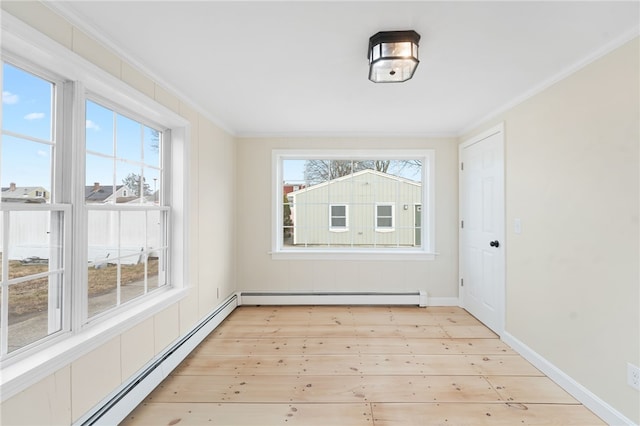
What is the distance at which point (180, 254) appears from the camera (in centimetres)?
Result: 264

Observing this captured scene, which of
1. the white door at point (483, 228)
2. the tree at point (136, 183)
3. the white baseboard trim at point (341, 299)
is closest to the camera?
the tree at point (136, 183)

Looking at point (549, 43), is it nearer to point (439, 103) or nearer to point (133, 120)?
point (439, 103)

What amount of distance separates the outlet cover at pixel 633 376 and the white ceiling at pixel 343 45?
1904mm

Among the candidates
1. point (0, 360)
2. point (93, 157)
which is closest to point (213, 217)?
point (93, 157)

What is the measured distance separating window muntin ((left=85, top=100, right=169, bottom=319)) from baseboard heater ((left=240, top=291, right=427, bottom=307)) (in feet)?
5.22

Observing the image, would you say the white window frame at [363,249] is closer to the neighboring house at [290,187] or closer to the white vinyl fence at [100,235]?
the neighboring house at [290,187]

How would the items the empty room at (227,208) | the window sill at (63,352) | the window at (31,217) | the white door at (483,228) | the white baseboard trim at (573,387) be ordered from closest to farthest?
the window sill at (63,352), the window at (31,217), the empty room at (227,208), the white baseboard trim at (573,387), the white door at (483,228)

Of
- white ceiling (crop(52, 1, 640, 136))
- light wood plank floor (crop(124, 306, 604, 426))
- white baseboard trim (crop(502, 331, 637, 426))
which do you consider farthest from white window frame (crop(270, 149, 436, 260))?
white baseboard trim (crop(502, 331, 637, 426))

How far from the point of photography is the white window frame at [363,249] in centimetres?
395

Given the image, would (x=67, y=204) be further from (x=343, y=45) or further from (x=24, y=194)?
(x=343, y=45)

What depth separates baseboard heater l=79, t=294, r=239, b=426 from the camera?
1.69 m

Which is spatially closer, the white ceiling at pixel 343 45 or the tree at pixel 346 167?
the white ceiling at pixel 343 45

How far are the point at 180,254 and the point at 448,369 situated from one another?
8.12 feet

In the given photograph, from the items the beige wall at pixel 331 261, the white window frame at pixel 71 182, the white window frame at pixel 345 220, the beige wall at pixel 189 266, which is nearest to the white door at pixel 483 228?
the beige wall at pixel 331 261
